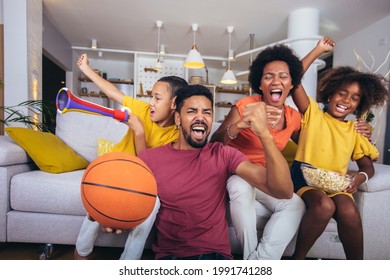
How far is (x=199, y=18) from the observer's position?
375cm

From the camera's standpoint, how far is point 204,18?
12.3ft

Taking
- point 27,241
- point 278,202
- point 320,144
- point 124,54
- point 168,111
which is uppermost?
point 124,54

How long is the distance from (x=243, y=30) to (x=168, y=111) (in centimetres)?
333

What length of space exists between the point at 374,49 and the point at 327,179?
3.13 m

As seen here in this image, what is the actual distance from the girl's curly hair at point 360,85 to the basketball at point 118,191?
1.11 metres

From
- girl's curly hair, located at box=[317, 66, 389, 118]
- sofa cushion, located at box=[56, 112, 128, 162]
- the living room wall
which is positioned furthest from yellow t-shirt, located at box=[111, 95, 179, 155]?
the living room wall

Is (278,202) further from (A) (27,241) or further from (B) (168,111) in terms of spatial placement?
(A) (27,241)

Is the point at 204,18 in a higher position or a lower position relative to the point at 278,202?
higher

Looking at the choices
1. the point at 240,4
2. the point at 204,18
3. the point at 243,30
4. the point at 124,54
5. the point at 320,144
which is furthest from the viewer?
the point at 124,54

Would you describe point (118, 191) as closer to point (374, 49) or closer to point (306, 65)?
point (306, 65)

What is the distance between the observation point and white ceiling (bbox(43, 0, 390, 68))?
329cm

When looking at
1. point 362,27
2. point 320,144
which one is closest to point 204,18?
point 362,27

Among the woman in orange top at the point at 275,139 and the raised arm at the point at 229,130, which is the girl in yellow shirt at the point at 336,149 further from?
the raised arm at the point at 229,130

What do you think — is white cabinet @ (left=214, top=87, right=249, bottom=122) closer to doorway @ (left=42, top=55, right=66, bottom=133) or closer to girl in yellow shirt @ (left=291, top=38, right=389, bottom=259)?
doorway @ (left=42, top=55, right=66, bottom=133)
